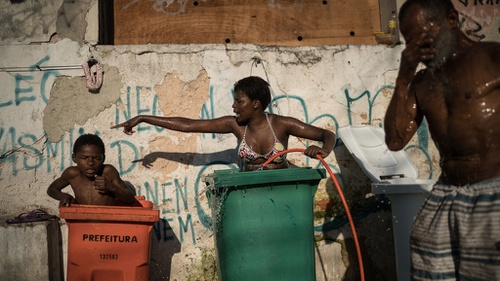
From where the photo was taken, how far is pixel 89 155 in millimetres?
4652

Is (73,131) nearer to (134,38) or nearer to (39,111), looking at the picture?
(39,111)

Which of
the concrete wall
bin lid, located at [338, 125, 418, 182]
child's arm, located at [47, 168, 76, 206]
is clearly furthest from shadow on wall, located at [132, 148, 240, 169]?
bin lid, located at [338, 125, 418, 182]

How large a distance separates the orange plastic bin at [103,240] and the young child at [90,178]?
35 centimetres


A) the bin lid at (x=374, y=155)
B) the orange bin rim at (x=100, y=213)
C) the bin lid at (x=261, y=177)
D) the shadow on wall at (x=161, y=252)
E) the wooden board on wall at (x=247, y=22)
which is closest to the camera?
the bin lid at (x=261, y=177)

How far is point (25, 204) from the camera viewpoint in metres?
5.23

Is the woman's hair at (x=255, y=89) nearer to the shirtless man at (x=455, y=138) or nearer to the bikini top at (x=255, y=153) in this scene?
the bikini top at (x=255, y=153)

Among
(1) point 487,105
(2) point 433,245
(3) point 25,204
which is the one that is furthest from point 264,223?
(3) point 25,204

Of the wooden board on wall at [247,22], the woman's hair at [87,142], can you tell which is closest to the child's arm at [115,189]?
the woman's hair at [87,142]

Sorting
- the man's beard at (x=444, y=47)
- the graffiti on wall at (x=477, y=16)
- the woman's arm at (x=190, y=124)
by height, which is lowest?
the woman's arm at (x=190, y=124)

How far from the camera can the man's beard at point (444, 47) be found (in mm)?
2865

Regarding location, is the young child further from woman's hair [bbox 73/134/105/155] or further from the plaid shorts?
the plaid shorts

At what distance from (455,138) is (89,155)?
9.71 ft

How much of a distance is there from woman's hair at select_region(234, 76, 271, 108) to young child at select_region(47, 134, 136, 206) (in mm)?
1221

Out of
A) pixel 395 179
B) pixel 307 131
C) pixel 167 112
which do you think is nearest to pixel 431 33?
pixel 307 131
